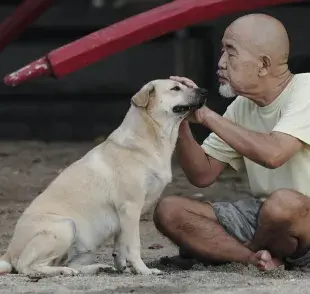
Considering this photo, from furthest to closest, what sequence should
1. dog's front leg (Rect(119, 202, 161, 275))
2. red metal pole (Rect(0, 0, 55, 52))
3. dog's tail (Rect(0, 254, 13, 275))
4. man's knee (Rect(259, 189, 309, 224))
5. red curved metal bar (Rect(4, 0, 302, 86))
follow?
1. red metal pole (Rect(0, 0, 55, 52))
2. red curved metal bar (Rect(4, 0, 302, 86))
3. dog's front leg (Rect(119, 202, 161, 275))
4. dog's tail (Rect(0, 254, 13, 275))
5. man's knee (Rect(259, 189, 309, 224))

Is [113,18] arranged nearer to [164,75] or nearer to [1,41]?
[164,75]

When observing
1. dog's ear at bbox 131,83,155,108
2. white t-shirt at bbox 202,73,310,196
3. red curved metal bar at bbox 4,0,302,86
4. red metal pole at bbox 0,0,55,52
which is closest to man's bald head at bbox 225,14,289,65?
white t-shirt at bbox 202,73,310,196

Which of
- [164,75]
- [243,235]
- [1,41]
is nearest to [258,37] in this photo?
[243,235]

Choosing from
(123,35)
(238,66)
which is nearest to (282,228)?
(238,66)

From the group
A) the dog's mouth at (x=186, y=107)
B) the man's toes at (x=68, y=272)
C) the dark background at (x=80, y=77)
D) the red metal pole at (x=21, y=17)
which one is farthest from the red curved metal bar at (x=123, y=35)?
the dark background at (x=80, y=77)

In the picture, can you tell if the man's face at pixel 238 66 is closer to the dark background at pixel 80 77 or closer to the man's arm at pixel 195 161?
the man's arm at pixel 195 161

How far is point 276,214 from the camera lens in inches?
186

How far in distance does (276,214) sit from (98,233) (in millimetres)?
865

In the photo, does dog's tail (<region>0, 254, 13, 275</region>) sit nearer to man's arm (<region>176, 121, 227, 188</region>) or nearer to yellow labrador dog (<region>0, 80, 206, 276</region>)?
yellow labrador dog (<region>0, 80, 206, 276</region>)

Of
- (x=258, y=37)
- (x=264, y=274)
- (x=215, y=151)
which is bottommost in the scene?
(x=264, y=274)

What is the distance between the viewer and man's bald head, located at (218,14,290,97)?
4.98 m

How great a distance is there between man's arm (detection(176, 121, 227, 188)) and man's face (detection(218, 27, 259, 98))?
0.31 metres

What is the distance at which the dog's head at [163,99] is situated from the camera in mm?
5143

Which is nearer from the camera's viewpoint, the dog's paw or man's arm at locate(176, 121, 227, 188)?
the dog's paw
